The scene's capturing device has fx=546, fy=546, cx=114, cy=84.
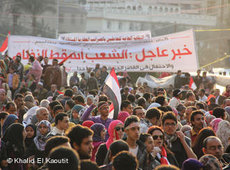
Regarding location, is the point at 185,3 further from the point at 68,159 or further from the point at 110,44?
the point at 68,159

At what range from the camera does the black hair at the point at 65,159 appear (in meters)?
3.79

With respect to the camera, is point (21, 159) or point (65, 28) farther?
point (65, 28)

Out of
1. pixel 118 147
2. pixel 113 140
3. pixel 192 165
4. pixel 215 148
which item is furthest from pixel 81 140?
pixel 215 148

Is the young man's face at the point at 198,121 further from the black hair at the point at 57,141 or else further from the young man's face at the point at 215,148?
the black hair at the point at 57,141

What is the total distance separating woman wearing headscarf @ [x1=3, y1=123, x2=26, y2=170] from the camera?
625 cm

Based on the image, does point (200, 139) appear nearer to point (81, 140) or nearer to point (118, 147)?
point (118, 147)

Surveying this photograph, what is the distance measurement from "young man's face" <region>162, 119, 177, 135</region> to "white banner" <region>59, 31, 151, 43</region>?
14.2m

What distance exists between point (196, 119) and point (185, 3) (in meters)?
113

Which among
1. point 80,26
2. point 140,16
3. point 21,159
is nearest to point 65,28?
point 80,26

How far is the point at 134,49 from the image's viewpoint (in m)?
20.0

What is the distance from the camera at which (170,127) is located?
6.50 meters

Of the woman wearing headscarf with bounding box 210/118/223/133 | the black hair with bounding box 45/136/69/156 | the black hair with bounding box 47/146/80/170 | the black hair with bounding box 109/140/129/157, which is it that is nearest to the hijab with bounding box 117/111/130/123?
the woman wearing headscarf with bounding box 210/118/223/133

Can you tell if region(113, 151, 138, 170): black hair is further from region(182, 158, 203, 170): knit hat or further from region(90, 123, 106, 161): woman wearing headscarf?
region(90, 123, 106, 161): woman wearing headscarf

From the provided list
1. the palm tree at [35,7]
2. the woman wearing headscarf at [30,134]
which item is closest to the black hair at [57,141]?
the woman wearing headscarf at [30,134]
